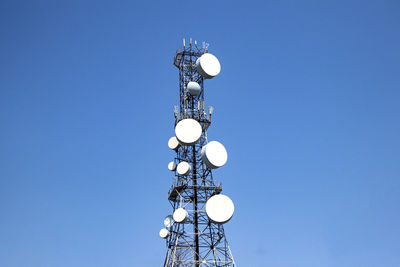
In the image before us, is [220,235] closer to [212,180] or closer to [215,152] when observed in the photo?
[212,180]

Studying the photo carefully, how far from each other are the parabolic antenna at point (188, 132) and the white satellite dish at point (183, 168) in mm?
2995

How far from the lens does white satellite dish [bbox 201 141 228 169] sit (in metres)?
36.8

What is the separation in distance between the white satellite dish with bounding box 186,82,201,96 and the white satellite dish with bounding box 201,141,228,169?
7.28 metres

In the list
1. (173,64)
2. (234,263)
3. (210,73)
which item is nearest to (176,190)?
(234,263)

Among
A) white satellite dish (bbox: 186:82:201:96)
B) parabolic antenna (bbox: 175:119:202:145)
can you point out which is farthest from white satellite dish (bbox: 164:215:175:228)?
white satellite dish (bbox: 186:82:201:96)

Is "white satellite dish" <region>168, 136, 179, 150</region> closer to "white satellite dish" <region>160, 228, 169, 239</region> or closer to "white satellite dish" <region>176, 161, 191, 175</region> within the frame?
"white satellite dish" <region>176, 161, 191, 175</region>

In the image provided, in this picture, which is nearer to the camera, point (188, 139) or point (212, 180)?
point (188, 139)

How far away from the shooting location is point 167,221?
1665 inches

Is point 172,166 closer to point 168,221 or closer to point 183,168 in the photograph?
point 183,168

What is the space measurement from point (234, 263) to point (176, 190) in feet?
29.1

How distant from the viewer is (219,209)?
36.1 m

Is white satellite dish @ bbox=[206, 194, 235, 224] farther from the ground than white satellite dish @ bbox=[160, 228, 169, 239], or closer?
closer

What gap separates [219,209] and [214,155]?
4826 millimetres

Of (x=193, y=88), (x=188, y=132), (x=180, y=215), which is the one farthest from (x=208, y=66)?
A: (x=180, y=215)
